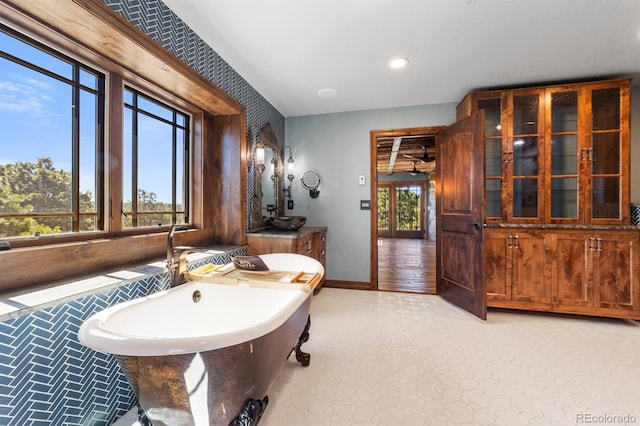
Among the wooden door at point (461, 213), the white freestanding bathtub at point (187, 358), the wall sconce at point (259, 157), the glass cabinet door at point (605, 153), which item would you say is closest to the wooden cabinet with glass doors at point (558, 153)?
the glass cabinet door at point (605, 153)

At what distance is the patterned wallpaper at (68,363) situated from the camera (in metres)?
0.92

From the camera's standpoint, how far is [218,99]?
2090 mm

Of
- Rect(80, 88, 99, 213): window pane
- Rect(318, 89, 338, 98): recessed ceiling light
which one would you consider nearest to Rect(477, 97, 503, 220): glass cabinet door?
Rect(318, 89, 338, 98): recessed ceiling light

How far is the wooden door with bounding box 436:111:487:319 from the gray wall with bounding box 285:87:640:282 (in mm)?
677

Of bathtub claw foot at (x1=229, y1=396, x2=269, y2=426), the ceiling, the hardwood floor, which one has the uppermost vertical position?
the ceiling

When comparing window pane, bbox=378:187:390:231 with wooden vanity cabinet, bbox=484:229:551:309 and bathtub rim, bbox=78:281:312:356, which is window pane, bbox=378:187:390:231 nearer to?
wooden vanity cabinet, bbox=484:229:551:309

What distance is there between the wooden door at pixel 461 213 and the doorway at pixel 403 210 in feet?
1.35

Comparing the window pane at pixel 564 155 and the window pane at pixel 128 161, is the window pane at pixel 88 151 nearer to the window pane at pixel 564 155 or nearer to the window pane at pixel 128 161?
the window pane at pixel 128 161

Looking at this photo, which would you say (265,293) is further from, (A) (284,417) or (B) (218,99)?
(B) (218,99)

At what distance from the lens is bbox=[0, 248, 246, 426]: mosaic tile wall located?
2.99 feet

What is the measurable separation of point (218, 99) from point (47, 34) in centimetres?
99

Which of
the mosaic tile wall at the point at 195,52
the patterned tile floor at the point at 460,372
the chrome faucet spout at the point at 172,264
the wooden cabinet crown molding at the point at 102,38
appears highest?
the mosaic tile wall at the point at 195,52

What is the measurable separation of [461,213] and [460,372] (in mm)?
1602

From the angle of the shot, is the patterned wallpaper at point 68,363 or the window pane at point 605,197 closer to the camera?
the patterned wallpaper at point 68,363
